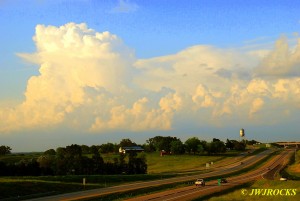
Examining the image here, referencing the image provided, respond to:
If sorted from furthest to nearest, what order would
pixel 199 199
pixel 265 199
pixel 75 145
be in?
pixel 75 145 < pixel 199 199 < pixel 265 199

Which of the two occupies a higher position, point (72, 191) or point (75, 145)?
point (75, 145)

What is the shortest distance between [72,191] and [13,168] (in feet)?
112

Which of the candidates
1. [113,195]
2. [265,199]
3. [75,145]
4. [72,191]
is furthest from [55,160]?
[265,199]

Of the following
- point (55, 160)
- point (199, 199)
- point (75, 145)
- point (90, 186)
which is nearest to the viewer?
point (199, 199)

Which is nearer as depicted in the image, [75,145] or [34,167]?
[34,167]

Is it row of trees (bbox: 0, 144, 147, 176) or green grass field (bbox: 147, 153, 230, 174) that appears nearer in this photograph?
row of trees (bbox: 0, 144, 147, 176)

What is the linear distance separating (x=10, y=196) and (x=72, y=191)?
9775 millimetres

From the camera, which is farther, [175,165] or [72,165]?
[175,165]

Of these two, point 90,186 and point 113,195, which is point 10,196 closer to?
point 113,195

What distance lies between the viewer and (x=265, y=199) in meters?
43.8

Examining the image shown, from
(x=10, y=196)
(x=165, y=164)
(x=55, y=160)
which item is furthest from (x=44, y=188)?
(x=165, y=164)

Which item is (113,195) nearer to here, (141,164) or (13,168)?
(13,168)

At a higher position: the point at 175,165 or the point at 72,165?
the point at 72,165

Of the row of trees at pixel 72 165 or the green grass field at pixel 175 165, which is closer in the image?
the row of trees at pixel 72 165
